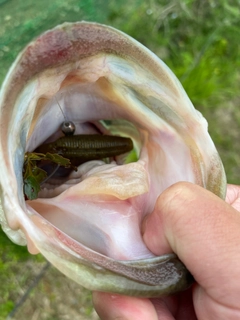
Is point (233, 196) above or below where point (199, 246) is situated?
below

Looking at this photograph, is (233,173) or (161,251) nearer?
(161,251)

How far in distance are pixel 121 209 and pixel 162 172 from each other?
0.15 m

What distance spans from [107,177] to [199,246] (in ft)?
0.87

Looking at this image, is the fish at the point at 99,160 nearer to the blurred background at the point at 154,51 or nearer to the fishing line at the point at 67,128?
the fishing line at the point at 67,128

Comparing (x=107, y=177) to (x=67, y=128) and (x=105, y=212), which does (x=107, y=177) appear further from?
(x=67, y=128)

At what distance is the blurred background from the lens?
6.70 feet

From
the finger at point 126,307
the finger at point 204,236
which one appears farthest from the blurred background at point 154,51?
the finger at point 204,236

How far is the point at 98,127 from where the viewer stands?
4.09 ft

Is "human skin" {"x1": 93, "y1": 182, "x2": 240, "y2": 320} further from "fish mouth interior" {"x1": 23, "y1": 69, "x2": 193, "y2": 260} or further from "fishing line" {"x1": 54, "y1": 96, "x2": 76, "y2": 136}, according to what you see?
"fishing line" {"x1": 54, "y1": 96, "x2": 76, "y2": 136}

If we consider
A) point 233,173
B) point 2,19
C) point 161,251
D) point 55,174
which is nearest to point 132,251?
point 161,251

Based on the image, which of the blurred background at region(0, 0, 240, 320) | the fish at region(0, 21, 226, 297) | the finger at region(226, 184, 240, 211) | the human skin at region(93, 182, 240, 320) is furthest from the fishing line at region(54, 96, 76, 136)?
the blurred background at region(0, 0, 240, 320)

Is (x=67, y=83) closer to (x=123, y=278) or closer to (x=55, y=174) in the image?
(x=55, y=174)

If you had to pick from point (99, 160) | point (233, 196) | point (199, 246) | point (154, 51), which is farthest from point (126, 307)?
point (154, 51)

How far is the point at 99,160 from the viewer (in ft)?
3.93
